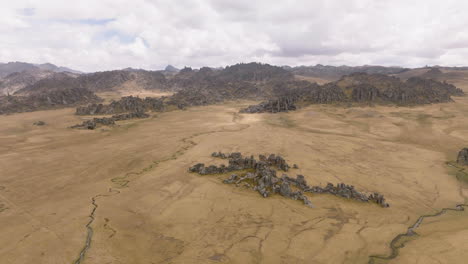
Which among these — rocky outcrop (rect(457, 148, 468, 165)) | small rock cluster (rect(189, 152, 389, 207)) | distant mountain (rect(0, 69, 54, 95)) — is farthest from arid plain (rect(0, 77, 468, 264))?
distant mountain (rect(0, 69, 54, 95))

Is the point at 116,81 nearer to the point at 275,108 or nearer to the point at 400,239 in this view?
the point at 275,108

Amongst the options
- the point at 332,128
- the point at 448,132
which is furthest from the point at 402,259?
the point at 448,132

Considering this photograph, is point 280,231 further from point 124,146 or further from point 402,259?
point 124,146

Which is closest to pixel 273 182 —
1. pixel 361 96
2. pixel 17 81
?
→ pixel 361 96

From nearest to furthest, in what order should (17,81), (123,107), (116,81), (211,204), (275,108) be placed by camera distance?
1. (211,204)
2. (275,108)
3. (123,107)
4. (116,81)
5. (17,81)

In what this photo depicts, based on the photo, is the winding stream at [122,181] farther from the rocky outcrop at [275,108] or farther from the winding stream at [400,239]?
the rocky outcrop at [275,108]

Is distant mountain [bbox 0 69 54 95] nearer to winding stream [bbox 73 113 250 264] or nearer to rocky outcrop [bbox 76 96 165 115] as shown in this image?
rocky outcrop [bbox 76 96 165 115]

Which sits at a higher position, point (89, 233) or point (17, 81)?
point (17, 81)
